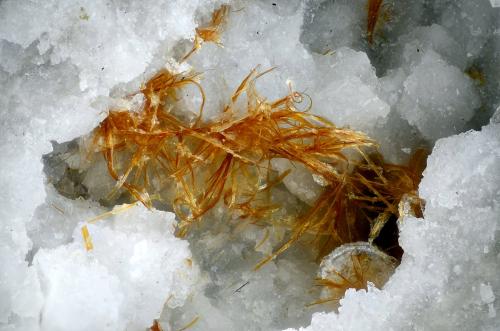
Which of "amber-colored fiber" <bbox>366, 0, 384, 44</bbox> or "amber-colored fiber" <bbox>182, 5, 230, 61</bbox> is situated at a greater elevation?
"amber-colored fiber" <bbox>182, 5, 230, 61</bbox>

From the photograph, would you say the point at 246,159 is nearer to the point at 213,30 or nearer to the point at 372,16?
the point at 213,30

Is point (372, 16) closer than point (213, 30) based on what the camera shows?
No

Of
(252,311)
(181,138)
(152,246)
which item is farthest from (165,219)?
(252,311)

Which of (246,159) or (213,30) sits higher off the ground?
(213,30)

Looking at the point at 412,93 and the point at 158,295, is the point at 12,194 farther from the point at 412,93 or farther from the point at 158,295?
the point at 412,93

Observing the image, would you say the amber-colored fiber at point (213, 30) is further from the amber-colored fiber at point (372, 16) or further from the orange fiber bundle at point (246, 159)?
the amber-colored fiber at point (372, 16)

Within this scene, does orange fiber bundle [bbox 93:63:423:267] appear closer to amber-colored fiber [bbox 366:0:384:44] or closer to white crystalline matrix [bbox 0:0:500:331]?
white crystalline matrix [bbox 0:0:500:331]

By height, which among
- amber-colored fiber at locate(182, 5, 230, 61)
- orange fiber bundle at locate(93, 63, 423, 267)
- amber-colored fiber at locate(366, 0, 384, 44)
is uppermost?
amber-colored fiber at locate(182, 5, 230, 61)

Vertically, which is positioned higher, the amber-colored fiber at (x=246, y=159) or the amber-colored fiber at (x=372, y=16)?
the amber-colored fiber at (x=372, y=16)

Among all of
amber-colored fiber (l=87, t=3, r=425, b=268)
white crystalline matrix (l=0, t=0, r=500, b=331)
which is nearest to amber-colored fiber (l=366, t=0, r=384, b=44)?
white crystalline matrix (l=0, t=0, r=500, b=331)

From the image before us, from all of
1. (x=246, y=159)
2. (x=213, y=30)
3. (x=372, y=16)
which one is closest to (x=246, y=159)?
(x=246, y=159)

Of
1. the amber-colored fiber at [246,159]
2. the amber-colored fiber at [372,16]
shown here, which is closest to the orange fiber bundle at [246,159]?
the amber-colored fiber at [246,159]
